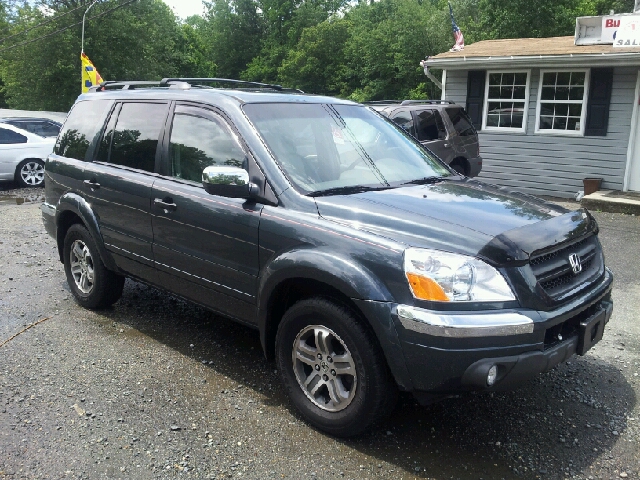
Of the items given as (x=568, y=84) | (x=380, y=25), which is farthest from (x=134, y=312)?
(x=380, y=25)

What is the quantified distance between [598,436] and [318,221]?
2.02 meters

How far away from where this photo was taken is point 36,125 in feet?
48.5

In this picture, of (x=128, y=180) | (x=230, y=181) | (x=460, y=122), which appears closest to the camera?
(x=230, y=181)

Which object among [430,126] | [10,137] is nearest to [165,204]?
[430,126]

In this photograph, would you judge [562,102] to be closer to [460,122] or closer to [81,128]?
[460,122]

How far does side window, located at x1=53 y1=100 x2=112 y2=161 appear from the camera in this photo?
5.23m

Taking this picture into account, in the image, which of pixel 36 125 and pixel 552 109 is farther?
pixel 36 125

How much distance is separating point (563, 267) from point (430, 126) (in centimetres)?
784

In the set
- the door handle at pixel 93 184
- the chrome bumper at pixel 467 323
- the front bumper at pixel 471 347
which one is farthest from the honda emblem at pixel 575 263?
the door handle at pixel 93 184

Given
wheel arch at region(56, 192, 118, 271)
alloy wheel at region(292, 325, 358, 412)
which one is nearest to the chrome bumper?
alloy wheel at region(292, 325, 358, 412)

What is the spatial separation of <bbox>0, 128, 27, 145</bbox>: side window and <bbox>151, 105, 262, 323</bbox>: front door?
11.0m

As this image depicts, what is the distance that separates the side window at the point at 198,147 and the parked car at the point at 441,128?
20.7 ft

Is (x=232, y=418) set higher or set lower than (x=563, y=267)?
lower

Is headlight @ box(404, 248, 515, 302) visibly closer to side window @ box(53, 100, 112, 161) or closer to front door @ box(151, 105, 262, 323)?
front door @ box(151, 105, 262, 323)
